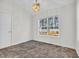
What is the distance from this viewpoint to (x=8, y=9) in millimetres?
5195

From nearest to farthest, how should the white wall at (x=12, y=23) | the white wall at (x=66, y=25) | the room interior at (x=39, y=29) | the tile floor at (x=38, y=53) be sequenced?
the tile floor at (x=38, y=53)
the room interior at (x=39, y=29)
the white wall at (x=66, y=25)
the white wall at (x=12, y=23)

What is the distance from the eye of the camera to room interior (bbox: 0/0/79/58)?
4277mm

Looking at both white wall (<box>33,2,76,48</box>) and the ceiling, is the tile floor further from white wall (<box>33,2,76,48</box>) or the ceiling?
the ceiling

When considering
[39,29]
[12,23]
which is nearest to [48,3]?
[39,29]

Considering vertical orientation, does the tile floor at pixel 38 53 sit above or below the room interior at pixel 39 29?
below

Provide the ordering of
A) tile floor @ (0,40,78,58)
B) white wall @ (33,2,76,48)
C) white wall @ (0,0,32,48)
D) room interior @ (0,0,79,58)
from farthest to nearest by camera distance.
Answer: white wall @ (0,0,32,48) → white wall @ (33,2,76,48) → room interior @ (0,0,79,58) → tile floor @ (0,40,78,58)

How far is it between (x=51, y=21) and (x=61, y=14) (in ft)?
3.25

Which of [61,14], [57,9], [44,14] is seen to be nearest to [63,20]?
[61,14]

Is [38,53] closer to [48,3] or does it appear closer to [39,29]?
[48,3]

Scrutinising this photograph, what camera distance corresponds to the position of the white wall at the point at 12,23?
489 centimetres

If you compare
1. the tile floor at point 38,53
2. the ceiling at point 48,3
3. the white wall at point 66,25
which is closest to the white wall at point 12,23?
the ceiling at point 48,3

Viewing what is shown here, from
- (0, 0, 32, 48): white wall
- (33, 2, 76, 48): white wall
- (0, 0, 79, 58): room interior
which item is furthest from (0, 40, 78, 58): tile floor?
(0, 0, 32, 48): white wall

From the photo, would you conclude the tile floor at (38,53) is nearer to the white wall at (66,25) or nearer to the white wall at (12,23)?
the white wall at (66,25)

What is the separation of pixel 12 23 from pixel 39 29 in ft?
7.71
